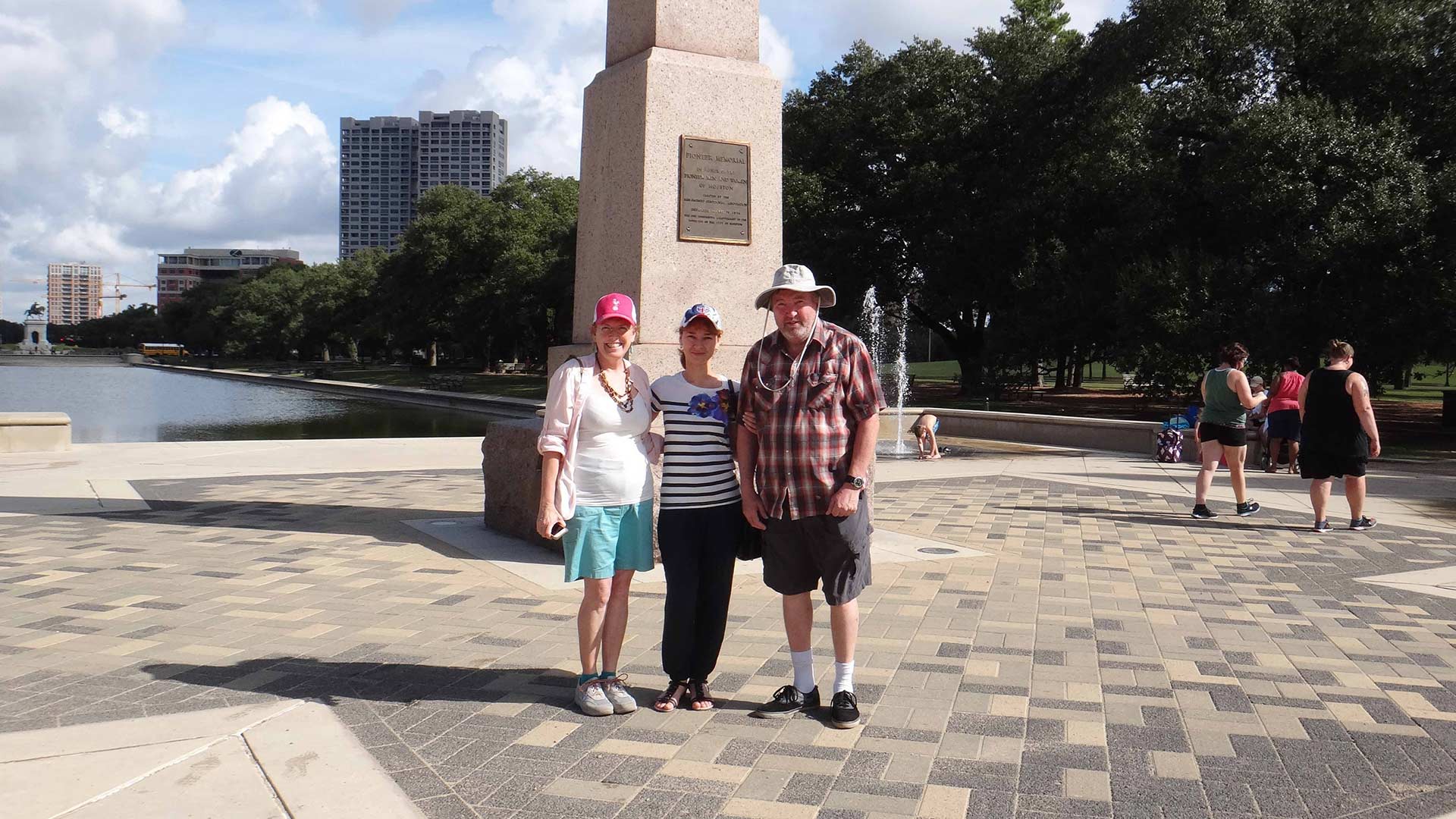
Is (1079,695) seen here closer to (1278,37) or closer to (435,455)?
(435,455)

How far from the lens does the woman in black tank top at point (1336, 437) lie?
8.85 meters

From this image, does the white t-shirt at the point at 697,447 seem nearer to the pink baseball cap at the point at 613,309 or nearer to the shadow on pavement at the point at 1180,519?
the pink baseball cap at the point at 613,309

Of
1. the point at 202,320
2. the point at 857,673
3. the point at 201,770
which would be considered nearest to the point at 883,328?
the point at 857,673

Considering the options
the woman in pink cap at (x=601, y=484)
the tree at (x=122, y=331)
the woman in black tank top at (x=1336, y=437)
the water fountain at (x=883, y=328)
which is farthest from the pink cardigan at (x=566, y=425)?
the tree at (x=122, y=331)

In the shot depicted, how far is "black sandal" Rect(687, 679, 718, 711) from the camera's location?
4.15 metres

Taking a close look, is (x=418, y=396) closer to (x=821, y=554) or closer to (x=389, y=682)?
(x=389, y=682)

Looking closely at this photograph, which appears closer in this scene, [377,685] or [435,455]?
[377,685]

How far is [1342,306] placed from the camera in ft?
66.7

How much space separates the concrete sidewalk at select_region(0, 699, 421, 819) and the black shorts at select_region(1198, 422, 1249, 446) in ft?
26.5

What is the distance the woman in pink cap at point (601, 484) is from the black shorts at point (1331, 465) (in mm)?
6977

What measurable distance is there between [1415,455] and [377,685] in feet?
61.0

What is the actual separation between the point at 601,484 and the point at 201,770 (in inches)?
62.8

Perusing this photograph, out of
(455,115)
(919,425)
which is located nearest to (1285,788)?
(919,425)

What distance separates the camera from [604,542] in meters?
4.00
